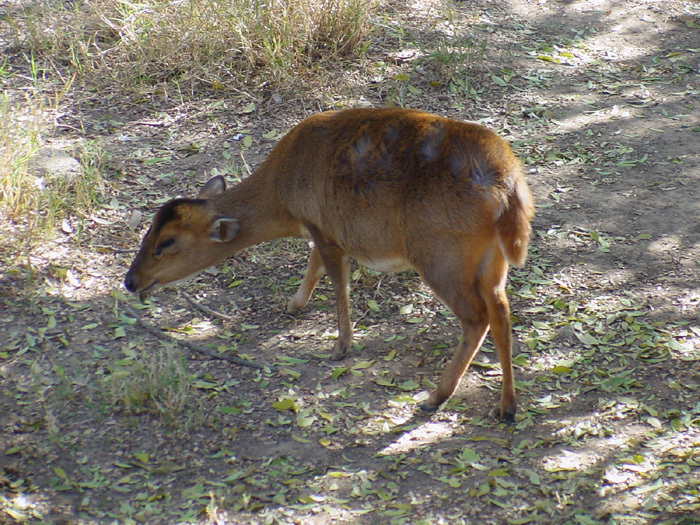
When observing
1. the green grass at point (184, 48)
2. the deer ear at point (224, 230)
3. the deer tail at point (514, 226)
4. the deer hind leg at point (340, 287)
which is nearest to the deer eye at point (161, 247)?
the deer ear at point (224, 230)

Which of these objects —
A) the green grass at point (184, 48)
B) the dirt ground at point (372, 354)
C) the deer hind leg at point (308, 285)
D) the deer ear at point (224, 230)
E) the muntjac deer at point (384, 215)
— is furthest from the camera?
the green grass at point (184, 48)

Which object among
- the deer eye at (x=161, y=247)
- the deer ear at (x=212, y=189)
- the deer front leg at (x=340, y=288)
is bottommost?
the deer front leg at (x=340, y=288)

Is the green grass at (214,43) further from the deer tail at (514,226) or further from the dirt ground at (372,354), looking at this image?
the deer tail at (514,226)

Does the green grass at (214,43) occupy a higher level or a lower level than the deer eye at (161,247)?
higher

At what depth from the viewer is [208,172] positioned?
7008 millimetres

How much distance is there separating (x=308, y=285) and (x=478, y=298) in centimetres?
161

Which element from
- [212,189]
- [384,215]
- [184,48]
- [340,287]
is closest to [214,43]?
[184,48]

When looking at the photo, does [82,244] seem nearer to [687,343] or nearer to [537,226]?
[537,226]

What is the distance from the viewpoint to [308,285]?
19.3ft

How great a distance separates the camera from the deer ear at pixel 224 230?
17.8 feet

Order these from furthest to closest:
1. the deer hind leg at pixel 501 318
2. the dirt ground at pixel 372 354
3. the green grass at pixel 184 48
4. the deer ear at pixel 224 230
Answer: the green grass at pixel 184 48 → the deer ear at pixel 224 230 → the deer hind leg at pixel 501 318 → the dirt ground at pixel 372 354

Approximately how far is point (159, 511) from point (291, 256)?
2847 mm

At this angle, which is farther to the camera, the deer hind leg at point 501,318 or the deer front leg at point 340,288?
the deer front leg at point 340,288

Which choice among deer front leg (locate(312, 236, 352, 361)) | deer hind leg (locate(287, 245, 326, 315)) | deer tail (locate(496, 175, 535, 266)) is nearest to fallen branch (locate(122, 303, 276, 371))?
deer front leg (locate(312, 236, 352, 361))
